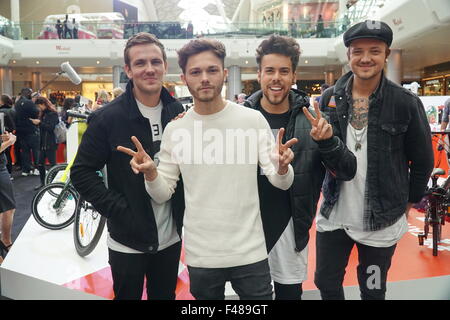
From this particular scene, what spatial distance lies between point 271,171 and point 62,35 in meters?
19.9

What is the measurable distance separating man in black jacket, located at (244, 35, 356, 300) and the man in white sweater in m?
0.20

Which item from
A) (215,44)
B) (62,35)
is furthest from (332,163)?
(62,35)

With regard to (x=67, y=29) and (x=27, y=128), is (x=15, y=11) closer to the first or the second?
(x=67, y=29)

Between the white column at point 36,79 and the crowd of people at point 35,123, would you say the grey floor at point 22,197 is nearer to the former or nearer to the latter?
the crowd of people at point 35,123

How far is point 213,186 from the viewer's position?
1.37 meters

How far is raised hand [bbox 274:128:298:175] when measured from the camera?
1.31 meters

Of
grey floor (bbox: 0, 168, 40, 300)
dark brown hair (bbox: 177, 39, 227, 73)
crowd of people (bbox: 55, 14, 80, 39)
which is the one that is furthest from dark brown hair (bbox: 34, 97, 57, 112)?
crowd of people (bbox: 55, 14, 80, 39)

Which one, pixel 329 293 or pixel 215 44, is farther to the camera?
pixel 329 293

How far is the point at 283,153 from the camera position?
132 cm

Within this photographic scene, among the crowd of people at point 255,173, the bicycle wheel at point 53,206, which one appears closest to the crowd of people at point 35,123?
the bicycle wheel at point 53,206

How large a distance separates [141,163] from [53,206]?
2.85 meters

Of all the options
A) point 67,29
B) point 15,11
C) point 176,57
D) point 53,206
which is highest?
point 15,11

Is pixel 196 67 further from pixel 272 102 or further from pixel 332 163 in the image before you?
pixel 332 163

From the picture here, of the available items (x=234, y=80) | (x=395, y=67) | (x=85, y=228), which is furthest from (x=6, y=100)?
(x=234, y=80)
